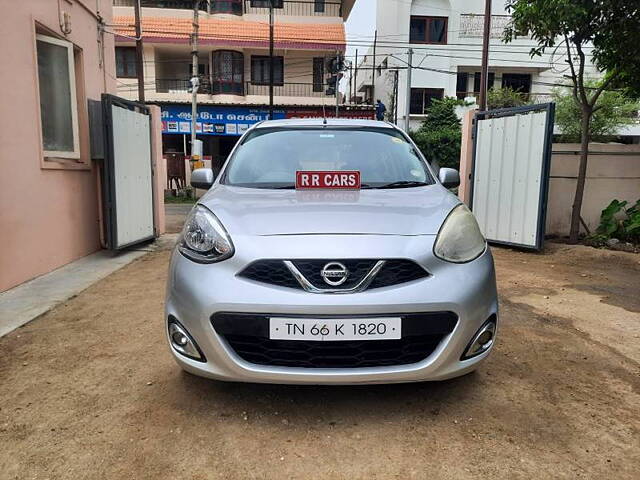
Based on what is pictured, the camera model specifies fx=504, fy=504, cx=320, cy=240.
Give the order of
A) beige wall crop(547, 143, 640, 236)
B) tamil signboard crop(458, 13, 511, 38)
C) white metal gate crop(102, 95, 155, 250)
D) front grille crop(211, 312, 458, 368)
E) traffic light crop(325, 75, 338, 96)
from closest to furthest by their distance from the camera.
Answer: front grille crop(211, 312, 458, 368) → white metal gate crop(102, 95, 155, 250) → beige wall crop(547, 143, 640, 236) → traffic light crop(325, 75, 338, 96) → tamil signboard crop(458, 13, 511, 38)

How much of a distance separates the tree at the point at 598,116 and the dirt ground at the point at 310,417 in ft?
75.5

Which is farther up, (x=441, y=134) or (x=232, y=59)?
(x=232, y=59)

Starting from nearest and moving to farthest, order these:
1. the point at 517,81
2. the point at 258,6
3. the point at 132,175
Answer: the point at 132,175 < the point at 258,6 < the point at 517,81

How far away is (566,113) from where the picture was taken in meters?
24.1

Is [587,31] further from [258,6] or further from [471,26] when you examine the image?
[471,26]

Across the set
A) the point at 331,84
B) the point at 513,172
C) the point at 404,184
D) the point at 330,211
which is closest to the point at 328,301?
the point at 330,211

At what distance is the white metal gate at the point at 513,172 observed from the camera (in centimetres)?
659

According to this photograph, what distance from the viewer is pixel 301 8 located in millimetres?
22562

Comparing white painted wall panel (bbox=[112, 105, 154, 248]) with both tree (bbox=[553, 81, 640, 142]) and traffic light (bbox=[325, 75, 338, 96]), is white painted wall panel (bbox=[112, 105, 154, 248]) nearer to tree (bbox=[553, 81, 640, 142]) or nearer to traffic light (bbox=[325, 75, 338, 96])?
traffic light (bbox=[325, 75, 338, 96])

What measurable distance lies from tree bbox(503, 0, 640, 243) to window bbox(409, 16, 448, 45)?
1927 centimetres

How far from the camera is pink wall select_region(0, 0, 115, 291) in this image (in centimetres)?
467

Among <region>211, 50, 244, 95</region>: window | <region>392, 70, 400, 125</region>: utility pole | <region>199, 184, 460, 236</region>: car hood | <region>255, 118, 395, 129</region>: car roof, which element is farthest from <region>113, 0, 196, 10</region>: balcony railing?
<region>199, 184, 460, 236</region>: car hood

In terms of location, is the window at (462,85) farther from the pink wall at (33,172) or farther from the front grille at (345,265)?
the front grille at (345,265)

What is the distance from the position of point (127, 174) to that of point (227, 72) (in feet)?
56.5
